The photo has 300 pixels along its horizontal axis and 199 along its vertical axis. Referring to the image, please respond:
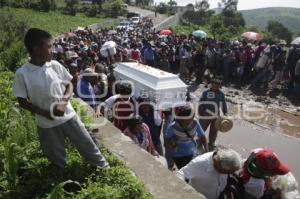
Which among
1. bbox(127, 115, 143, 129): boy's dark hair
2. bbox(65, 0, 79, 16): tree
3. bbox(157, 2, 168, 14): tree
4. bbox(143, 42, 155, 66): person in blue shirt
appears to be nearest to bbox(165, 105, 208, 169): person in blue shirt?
bbox(127, 115, 143, 129): boy's dark hair

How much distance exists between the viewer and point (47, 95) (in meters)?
3.20

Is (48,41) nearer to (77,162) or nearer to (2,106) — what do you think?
(77,162)

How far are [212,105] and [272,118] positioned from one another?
3528 mm

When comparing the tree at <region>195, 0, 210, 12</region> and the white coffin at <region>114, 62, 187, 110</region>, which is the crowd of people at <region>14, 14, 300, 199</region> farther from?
the tree at <region>195, 0, 210, 12</region>

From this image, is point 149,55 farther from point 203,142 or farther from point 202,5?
point 202,5

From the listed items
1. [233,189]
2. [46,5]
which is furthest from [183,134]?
[46,5]

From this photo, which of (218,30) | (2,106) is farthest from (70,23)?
(2,106)

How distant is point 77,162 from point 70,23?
42.7 metres

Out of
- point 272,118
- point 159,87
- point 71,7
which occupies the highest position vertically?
point 159,87

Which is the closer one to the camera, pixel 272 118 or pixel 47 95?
pixel 47 95

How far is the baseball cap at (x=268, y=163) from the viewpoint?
3797mm

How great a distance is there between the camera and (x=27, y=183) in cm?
340

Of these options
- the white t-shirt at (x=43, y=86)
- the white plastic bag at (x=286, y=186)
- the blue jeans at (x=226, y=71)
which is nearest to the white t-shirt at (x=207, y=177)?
the white plastic bag at (x=286, y=186)

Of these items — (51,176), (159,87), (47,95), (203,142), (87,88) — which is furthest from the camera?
(159,87)
